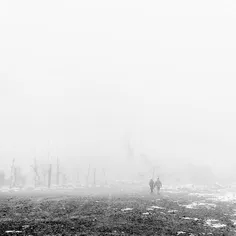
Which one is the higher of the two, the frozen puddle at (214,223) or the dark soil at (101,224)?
the dark soil at (101,224)

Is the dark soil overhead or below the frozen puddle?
overhead

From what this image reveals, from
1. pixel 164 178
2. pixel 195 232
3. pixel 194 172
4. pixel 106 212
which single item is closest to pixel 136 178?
pixel 164 178

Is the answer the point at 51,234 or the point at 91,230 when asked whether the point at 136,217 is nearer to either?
the point at 91,230

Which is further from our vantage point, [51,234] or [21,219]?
[21,219]

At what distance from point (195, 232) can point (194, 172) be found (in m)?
150

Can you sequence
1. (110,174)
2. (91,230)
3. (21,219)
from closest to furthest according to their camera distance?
1. (91,230)
2. (21,219)
3. (110,174)

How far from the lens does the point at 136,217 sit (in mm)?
32594

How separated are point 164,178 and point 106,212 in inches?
5320

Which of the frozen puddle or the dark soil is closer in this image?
the dark soil

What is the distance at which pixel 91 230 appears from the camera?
24.8 metres

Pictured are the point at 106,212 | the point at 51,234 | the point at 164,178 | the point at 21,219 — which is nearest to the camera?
the point at 51,234

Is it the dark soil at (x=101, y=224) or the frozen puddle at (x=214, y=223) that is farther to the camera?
the frozen puddle at (x=214, y=223)

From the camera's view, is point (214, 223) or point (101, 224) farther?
point (214, 223)

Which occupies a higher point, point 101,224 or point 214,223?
point 101,224
